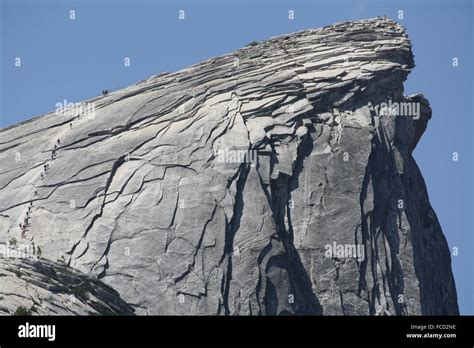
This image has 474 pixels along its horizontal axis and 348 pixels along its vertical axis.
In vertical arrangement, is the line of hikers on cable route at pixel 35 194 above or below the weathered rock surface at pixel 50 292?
above

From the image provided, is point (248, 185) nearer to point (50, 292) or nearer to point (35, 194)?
point (35, 194)

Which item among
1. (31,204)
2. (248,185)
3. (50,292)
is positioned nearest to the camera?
(50,292)

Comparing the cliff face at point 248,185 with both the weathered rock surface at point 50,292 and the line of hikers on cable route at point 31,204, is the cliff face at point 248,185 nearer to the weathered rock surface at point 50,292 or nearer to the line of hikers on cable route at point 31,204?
the line of hikers on cable route at point 31,204

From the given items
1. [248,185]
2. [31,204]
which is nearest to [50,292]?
[31,204]

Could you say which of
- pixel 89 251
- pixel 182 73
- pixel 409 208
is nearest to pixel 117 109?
pixel 182 73

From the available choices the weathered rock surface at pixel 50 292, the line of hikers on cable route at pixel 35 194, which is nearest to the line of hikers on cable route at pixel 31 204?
the line of hikers on cable route at pixel 35 194

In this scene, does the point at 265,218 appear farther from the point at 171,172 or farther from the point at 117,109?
the point at 117,109
